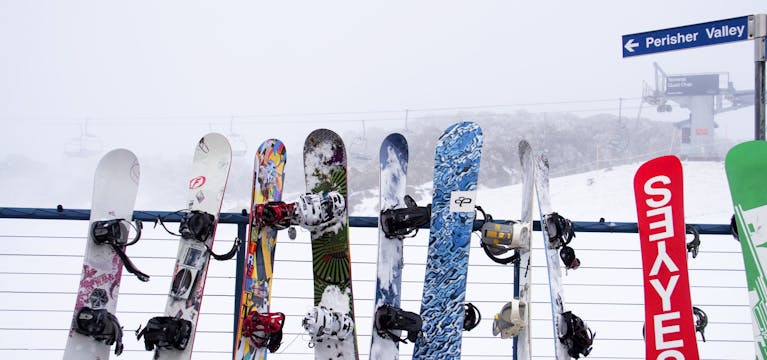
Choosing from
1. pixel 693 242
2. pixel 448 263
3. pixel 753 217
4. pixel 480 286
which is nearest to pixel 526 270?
pixel 448 263

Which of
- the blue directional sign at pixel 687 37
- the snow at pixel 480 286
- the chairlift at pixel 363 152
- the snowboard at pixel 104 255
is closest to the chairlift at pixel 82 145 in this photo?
the snow at pixel 480 286

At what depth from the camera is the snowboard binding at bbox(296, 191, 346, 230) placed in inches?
77.5

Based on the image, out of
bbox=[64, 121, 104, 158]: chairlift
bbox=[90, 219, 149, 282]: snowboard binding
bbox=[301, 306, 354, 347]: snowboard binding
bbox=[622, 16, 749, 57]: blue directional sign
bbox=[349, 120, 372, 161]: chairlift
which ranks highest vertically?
bbox=[64, 121, 104, 158]: chairlift

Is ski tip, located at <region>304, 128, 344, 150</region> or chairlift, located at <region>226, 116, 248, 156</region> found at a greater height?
chairlift, located at <region>226, 116, 248, 156</region>

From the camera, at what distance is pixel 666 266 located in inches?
75.1

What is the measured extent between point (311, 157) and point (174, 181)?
27688 millimetres

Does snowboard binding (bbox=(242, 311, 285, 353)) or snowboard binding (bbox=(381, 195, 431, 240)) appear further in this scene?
snowboard binding (bbox=(381, 195, 431, 240))

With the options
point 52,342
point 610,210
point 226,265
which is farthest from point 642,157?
point 52,342

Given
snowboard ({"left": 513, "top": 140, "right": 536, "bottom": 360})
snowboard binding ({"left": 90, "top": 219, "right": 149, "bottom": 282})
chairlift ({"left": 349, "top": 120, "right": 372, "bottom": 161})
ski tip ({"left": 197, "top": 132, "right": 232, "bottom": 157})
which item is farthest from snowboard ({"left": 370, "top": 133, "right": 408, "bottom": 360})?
chairlift ({"left": 349, "top": 120, "right": 372, "bottom": 161})

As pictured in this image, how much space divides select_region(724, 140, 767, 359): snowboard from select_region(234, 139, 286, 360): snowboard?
4.25 feet

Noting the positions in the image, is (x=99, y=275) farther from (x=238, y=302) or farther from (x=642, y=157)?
(x=642, y=157)

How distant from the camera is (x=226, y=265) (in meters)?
12.5

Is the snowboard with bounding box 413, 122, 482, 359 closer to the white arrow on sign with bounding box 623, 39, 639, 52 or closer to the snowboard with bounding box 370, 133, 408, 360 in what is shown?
the snowboard with bounding box 370, 133, 408, 360

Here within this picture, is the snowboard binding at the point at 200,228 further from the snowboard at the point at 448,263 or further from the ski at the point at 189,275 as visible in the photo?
the snowboard at the point at 448,263
